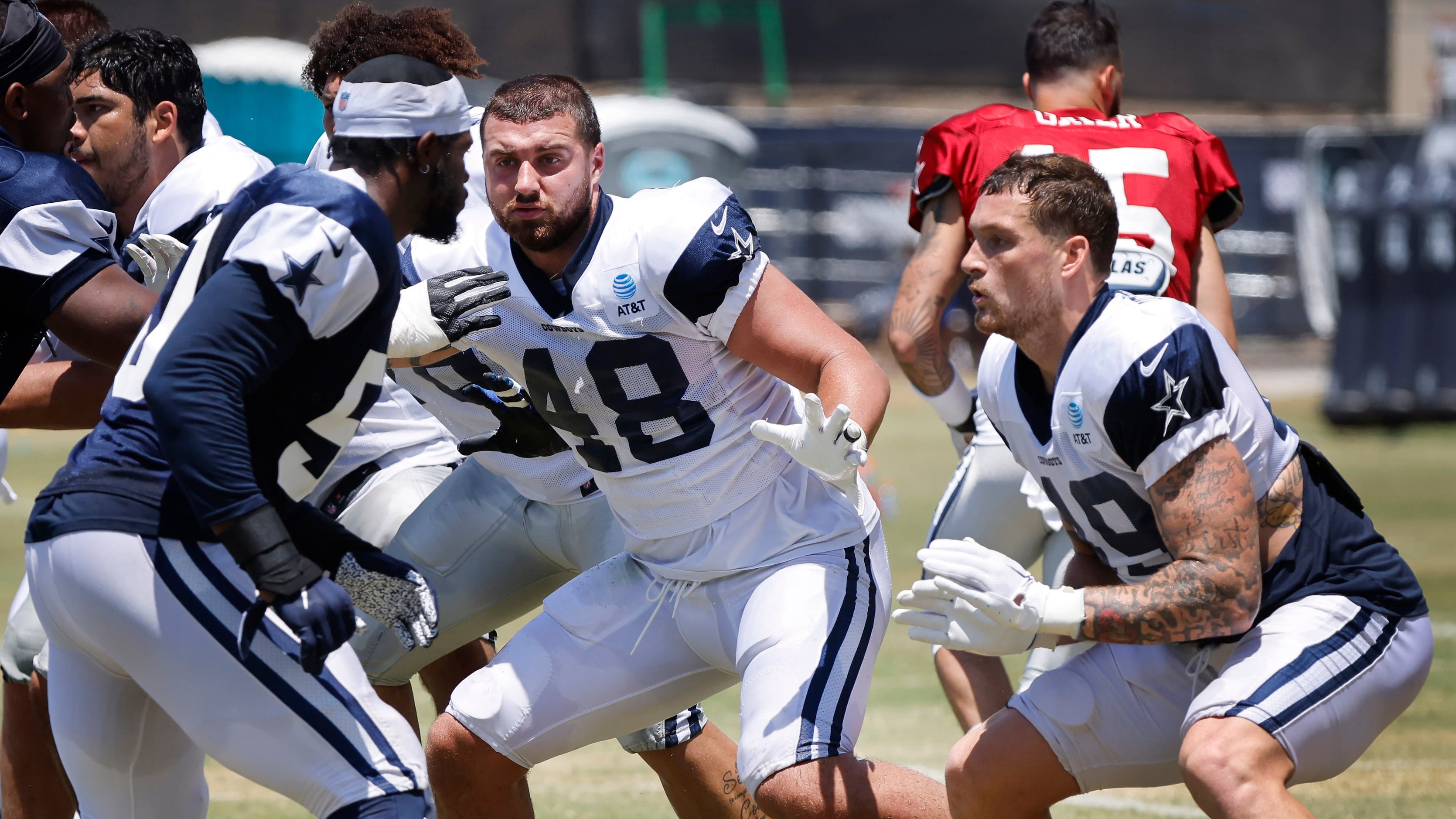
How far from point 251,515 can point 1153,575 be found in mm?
1821

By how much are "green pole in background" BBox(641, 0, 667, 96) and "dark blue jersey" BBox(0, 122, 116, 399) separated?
25412 millimetres

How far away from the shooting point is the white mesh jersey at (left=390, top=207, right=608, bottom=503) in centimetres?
400

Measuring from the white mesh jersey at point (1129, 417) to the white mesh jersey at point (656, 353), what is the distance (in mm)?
546

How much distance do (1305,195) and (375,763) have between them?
66.0 feet

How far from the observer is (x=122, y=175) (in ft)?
13.5

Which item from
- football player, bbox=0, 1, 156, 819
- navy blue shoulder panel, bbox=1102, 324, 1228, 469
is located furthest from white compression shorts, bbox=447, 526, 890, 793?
football player, bbox=0, 1, 156, 819

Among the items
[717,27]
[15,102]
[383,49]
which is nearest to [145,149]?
[15,102]

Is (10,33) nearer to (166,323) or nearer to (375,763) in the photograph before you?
(166,323)

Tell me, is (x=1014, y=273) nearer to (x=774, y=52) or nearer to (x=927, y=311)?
(x=927, y=311)

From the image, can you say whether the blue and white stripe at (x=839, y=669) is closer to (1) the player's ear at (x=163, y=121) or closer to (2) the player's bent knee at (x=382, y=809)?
(2) the player's bent knee at (x=382, y=809)

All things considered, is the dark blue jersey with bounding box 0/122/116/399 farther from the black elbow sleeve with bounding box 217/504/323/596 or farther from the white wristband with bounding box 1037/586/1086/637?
the white wristband with bounding box 1037/586/1086/637

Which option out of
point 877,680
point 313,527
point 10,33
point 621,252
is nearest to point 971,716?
point 877,680

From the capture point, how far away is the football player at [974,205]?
15.7ft

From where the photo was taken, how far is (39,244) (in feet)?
11.2
